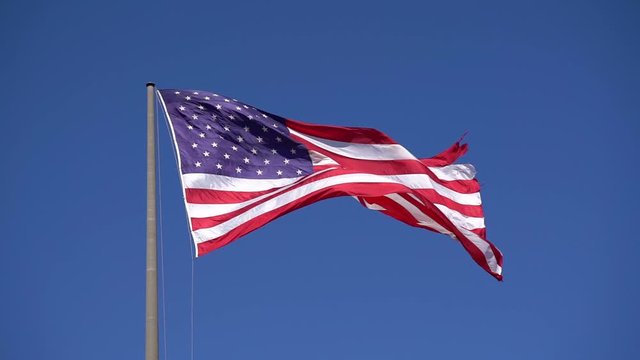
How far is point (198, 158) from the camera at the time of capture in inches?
669

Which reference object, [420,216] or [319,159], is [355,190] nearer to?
[319,159]

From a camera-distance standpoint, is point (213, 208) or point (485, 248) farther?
point (485, 248)

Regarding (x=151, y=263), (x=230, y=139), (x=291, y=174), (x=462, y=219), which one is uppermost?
(x=230, y=139)

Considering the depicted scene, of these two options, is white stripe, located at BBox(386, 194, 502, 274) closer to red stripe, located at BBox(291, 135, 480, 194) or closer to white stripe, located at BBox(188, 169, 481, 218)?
white stripe, located at BBox(188, 169, 481, 218)

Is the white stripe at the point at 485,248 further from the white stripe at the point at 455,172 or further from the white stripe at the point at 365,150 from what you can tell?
the white stripe at the point at 365,150

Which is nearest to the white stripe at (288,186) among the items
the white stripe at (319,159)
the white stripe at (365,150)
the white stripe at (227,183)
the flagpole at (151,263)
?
the white stripe at (227,183)

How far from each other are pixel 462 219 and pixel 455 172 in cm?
146

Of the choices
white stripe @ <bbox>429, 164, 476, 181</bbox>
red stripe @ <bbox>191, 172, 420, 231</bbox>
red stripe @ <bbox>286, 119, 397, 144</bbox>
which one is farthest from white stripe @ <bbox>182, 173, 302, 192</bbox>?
white stripe @ <bbox>429, 164, 476, 181</bbox>

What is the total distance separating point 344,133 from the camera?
21188mm

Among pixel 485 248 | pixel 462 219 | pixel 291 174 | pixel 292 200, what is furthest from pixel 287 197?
pixel 485 248

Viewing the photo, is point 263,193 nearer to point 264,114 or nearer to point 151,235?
point 264,114

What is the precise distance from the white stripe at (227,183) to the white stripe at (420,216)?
4.02 m

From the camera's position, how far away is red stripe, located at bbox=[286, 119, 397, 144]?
20.4 metres

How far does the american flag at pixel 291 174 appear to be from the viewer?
55.5 ft
